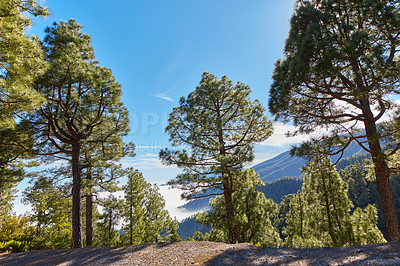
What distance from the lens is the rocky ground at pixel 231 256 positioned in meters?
3.93

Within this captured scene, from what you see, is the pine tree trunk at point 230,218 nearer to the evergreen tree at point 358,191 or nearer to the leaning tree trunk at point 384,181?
the leaning tree trunk at point 384,181

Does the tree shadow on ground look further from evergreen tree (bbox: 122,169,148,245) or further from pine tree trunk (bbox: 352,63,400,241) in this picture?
evergreen tree (bbox: 122,169,148,245)

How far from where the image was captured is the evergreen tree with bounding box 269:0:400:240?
5.86 m

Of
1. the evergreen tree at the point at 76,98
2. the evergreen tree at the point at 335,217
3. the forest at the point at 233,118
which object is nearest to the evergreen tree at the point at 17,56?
the forest at the point at 233,118

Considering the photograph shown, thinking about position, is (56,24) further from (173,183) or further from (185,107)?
(173,183)

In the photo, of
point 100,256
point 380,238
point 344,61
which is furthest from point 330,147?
point 100,256

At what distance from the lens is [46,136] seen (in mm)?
10305

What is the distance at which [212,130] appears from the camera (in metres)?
10.6

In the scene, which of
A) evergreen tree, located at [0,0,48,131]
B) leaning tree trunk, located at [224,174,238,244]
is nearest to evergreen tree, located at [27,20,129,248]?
evergreen tree, located at [0,0,48,131]

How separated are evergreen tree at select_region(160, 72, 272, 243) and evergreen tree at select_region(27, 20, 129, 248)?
3.19 metres

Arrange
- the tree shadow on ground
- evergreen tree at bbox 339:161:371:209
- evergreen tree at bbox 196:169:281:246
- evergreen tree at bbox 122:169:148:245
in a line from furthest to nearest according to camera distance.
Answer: evergreen tree at bbox 339:161:371:209 → evergreen tree at bbox 122:169:148:245 → evergreen tree at bbox 196:169:281:246 → the tree shadow on ground

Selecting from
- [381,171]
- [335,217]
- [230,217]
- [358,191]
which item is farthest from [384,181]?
[358,191]

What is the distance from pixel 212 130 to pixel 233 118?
1337 millimetres

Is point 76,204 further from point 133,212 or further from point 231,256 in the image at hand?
point 133,212
